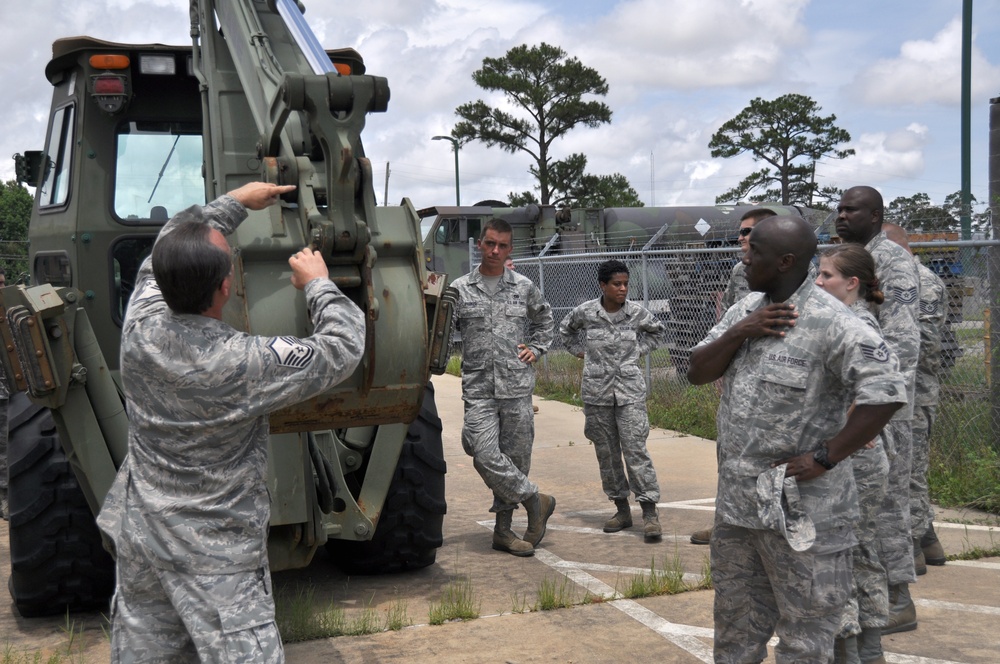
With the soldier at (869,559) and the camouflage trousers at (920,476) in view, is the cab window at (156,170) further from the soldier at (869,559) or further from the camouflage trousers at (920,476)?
the camouflage trousers at (920,476)

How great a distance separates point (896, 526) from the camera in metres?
4.55

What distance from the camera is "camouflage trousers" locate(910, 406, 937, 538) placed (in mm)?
5672

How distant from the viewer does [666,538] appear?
6613mm

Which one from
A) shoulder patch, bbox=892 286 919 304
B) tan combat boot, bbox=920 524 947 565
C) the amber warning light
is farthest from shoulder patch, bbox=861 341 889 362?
the amber warning light

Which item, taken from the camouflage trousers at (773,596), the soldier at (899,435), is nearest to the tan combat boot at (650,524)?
the soldier at (899,435)

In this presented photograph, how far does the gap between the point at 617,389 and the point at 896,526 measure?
2.59m

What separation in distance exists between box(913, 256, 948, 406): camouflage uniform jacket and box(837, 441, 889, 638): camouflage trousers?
1.80 m

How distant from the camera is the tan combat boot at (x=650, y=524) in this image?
256 inches

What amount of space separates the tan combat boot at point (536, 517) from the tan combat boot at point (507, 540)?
0.07m

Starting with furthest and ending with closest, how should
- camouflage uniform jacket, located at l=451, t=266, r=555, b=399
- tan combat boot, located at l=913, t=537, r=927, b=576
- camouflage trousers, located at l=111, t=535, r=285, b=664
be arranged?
1. camouflage uniform jacket, located at l=451, t=266, r=555, b=399
2. tan combat boot, located at l=913, t=537, r=927, b=576
3. camouflage trousers, located at l=111, t=535, r=285, b=664

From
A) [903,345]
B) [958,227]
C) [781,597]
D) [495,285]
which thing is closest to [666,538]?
[495,285]

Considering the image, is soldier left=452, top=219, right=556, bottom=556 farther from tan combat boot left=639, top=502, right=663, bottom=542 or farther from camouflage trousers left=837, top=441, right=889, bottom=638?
camouflage trousers left=837, top=441, right=889, bottom=638

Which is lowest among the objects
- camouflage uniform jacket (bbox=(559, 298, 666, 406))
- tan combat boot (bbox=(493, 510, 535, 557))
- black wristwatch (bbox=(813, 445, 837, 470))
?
tan combat boot (bbox=(493, 510, 535, 557))

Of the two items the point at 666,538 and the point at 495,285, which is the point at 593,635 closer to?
the point at 666,538
